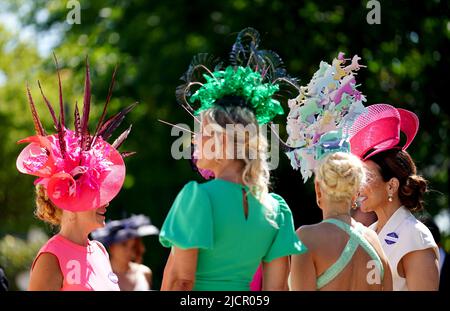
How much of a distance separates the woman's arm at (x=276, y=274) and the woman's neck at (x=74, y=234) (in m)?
0.93

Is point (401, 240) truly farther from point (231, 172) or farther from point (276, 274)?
point (231, 172)

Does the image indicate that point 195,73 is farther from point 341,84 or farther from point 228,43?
point 228,43

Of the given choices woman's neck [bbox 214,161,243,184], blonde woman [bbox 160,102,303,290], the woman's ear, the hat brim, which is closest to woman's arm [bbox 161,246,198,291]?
blonde woman [bbox 160,102,303,290]

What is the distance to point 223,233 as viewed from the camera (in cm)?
324

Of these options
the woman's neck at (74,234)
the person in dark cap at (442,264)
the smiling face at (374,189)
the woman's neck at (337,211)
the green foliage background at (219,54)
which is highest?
the green foliage background at (219,54)

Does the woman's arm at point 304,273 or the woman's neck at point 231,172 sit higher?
the woman's neck at point 231,172

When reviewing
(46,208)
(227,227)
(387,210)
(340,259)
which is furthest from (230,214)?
(387,210)

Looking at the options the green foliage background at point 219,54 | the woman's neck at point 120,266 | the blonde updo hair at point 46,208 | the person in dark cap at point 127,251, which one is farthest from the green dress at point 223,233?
the green foliage background at point 219,54

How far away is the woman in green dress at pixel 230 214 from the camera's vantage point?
10.5 ft

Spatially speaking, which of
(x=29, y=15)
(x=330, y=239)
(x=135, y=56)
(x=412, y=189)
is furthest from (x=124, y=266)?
(x=29, y=15)

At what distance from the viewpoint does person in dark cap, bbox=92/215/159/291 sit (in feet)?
22.3

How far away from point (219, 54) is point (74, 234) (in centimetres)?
658

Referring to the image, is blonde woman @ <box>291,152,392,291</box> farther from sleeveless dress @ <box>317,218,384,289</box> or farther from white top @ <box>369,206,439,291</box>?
white top @ <box>369,206,439,291</box>

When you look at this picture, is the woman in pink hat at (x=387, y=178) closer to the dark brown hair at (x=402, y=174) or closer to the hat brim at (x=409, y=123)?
the dark brown hair at (x=402, y=174)
